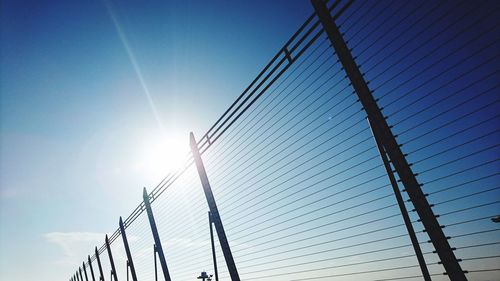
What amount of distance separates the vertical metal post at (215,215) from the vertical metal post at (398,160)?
289 centimetres

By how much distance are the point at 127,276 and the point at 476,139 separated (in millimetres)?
9755

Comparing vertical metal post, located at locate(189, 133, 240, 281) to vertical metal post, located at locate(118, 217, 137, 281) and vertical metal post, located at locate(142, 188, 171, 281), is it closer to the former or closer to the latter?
vertical metal post, located at locate(142, 188, 171, 281)

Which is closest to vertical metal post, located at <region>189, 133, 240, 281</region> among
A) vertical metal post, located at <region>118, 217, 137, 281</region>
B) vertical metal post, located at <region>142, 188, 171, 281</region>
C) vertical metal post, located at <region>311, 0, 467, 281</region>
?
vertical metal post, located at <region>311, 0, 467, 281</region>

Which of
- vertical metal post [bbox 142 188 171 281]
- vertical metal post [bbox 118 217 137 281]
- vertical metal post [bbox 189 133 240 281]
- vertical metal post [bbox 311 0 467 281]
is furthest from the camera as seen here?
vertical metal post [bbox 118 217 137 281]

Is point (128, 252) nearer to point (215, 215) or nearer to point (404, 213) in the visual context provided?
point (215, 215)

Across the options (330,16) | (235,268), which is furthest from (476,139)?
(235,268)

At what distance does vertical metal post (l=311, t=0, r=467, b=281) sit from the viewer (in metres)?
1.80

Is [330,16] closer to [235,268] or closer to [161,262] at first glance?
[235,268]

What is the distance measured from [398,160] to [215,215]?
118 inches

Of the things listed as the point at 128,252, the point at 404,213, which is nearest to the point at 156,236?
the point at 128,252

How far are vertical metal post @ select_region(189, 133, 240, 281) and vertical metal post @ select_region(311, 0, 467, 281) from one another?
2.89 meters

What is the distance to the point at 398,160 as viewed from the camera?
6.57ft

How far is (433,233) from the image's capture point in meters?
1.85

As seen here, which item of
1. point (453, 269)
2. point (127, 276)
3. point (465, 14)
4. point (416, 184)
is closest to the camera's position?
Answer: point (453, 269)
